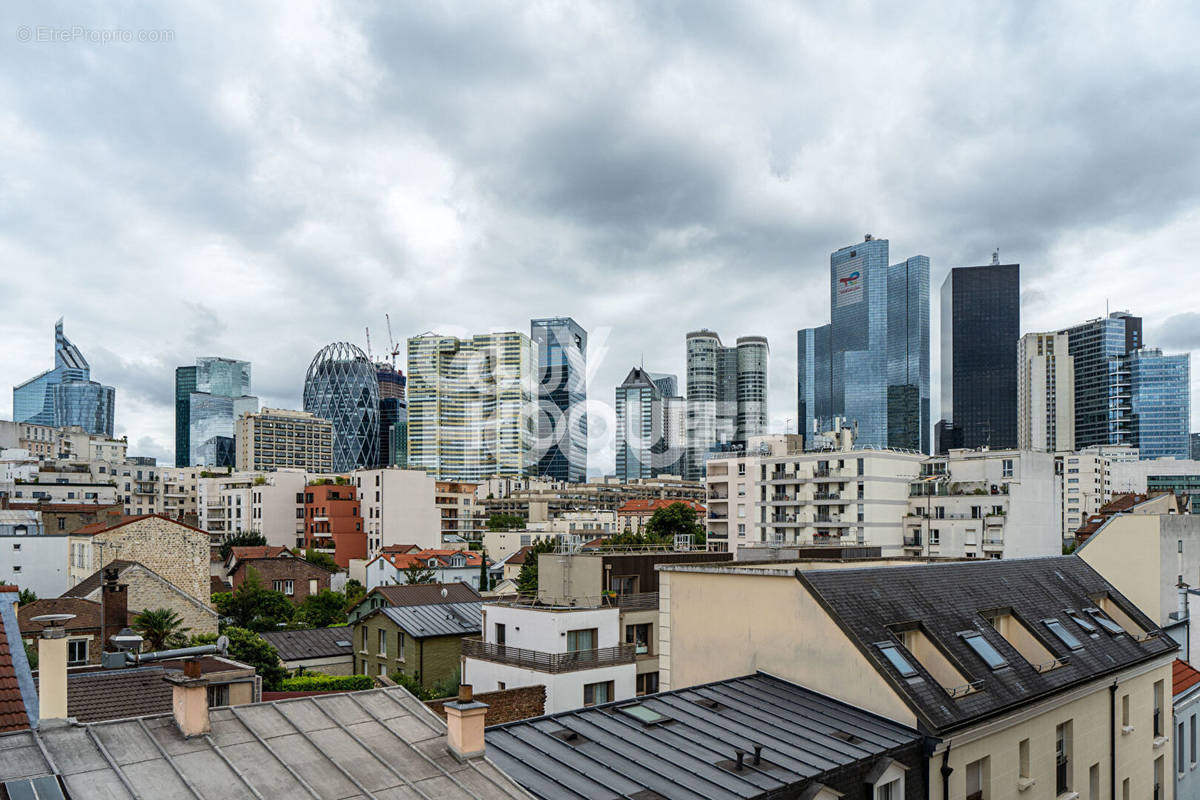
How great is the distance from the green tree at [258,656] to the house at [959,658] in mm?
25988


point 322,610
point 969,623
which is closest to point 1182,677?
point 969,623

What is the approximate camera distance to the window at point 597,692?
32688 mm

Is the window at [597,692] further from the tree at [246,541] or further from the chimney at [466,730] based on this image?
the tree at [246,541]

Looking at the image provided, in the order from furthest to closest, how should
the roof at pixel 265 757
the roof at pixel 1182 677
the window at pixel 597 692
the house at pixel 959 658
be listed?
the window at pixel 597 692 < the roof at pixel 1182 677 < the house at pixel 959 658 < the roof at pixel 265 757

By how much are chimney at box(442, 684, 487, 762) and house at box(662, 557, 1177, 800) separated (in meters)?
8.45

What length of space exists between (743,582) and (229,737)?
1123cm

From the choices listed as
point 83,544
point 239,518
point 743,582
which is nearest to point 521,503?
point 239,518

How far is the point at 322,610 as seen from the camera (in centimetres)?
6906

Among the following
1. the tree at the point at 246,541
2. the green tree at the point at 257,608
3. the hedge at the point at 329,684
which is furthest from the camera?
the tree at the point at 246,541

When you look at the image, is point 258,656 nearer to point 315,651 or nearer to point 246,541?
point 315,651

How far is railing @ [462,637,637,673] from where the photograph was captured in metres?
32.3

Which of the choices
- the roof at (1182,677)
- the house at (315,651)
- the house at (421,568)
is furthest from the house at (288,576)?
the roof at (1182,677)

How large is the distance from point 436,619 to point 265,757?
36.1m

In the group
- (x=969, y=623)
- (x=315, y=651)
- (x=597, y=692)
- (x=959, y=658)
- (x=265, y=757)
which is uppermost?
(x=265, y=757)
